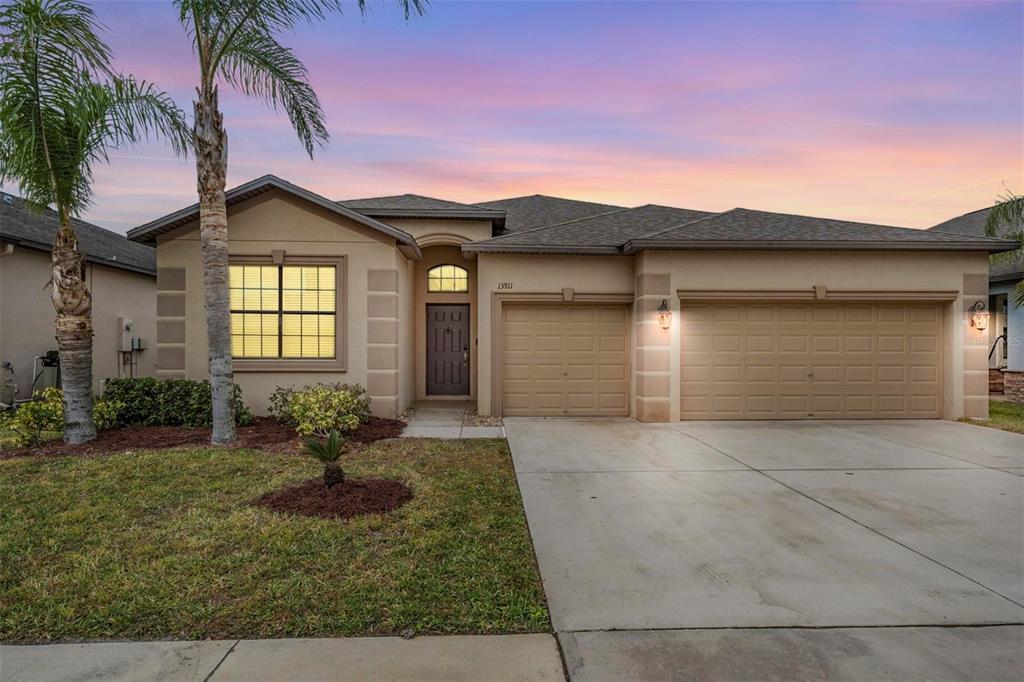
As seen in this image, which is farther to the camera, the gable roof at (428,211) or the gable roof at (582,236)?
the gable roof at (428,211)

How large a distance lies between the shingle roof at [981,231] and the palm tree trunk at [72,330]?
18.3 metres

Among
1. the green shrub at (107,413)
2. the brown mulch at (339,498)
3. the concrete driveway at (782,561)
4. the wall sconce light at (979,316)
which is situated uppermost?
the wall sconce light at (979,316)

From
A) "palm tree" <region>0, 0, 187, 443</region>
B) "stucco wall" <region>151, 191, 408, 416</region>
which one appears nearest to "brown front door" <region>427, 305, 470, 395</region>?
"stucco wall" <region>151, 191, 408, 416</region>

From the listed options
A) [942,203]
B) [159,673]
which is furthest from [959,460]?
[942,203]

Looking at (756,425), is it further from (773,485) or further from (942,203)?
(942,203)

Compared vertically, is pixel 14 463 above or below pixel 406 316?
below

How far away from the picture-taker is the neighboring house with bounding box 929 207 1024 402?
13328 millimetres

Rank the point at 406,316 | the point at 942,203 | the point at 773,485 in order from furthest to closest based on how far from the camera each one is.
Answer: the point at 942,203 → the point at 406,316 → the point at 773,485

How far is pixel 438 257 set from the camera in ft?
44.2

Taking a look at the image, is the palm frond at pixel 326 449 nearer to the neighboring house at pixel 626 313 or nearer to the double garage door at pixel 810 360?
the neighboring house at pixel 626 313

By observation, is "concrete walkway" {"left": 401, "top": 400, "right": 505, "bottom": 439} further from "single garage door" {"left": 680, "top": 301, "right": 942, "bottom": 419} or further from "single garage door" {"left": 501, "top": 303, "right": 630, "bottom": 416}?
"single garage door" {"left": 680, "top": 301, "right": 942, "bottom": 419}

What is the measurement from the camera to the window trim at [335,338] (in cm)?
973

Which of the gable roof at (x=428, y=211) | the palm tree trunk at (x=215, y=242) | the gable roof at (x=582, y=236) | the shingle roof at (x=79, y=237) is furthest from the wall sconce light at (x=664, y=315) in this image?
the shingle roof at (x=79, y=237)

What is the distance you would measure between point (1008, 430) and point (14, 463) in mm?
15426
